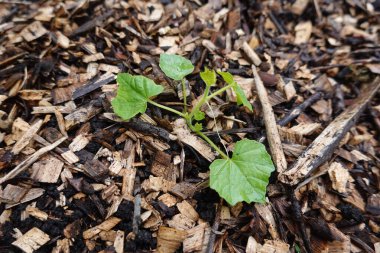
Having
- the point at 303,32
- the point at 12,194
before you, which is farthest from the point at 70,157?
the point at 303,32

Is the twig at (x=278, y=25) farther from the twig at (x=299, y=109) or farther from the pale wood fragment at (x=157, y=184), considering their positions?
the pale wood fragment at (x=157, y=184)

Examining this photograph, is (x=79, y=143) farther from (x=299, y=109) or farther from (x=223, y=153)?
(x=299, y=109)

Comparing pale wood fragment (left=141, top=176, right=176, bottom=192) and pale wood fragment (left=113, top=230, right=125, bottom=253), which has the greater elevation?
pale wood fragment (left=141, top=176, right=176, bottom=192)

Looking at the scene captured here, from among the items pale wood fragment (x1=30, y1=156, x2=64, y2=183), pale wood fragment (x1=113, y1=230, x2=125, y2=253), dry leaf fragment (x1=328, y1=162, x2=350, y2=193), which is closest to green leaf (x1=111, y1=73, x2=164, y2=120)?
pale wood fragment (x1=30, y1=156, x2=64, y2=183)

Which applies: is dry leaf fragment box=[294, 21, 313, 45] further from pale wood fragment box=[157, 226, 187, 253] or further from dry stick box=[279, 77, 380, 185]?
pale wood fragment box=[157, 226, 187, 253]

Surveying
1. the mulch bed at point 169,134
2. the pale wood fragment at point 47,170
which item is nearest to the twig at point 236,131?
the mulch bed at point 169,134

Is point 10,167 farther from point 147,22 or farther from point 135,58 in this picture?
point 147,22

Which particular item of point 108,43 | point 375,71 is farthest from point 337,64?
point 108,43
